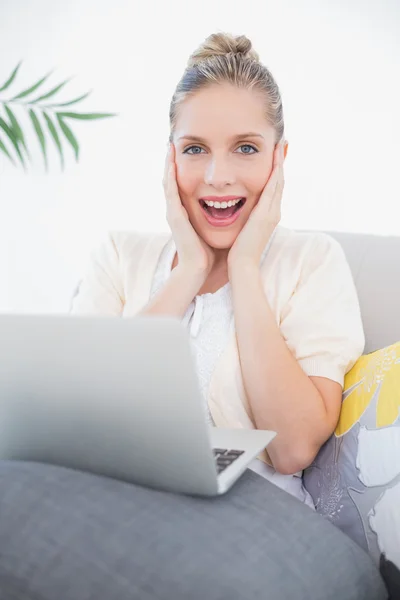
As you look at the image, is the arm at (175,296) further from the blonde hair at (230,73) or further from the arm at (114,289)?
the blonde hair at (230,73)

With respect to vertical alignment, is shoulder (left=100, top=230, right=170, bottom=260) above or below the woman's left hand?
below

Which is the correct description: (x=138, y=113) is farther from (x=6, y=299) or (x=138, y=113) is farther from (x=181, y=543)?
(x=181, y=543)

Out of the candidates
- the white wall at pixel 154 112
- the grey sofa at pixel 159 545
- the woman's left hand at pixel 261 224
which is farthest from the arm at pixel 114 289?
the white wall at pixel 154 112

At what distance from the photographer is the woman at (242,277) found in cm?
127

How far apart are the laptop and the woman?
333mm

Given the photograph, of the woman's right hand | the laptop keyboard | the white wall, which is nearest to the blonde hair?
the woman's right hand

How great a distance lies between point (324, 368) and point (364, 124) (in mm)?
1459

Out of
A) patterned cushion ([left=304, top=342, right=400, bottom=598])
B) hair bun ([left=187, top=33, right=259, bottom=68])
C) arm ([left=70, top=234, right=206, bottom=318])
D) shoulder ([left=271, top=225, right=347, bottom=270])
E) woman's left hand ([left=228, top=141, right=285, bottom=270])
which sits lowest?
patterned cushion ([left=304, top=342, right=400, bottom=598])

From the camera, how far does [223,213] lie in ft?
4.97

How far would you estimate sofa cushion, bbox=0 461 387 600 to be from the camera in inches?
29.5

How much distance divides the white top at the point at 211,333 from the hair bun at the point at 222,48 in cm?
40

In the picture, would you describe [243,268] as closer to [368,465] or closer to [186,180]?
[186,180]

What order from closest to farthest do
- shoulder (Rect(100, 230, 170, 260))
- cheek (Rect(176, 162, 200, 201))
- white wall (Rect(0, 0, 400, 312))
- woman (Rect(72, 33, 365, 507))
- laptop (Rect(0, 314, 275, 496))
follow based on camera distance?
laptop (Rect(0, 314, 275, 496)), woman (Rect(72, 33, 365, 507)), cheek (Rect(176, 162, 200, 201)), shoulder (Rect(100, 230, 170, 260)), white wall (Rect(0, 0, 400, 312))

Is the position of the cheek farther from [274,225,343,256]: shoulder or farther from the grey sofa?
the grey sofa
